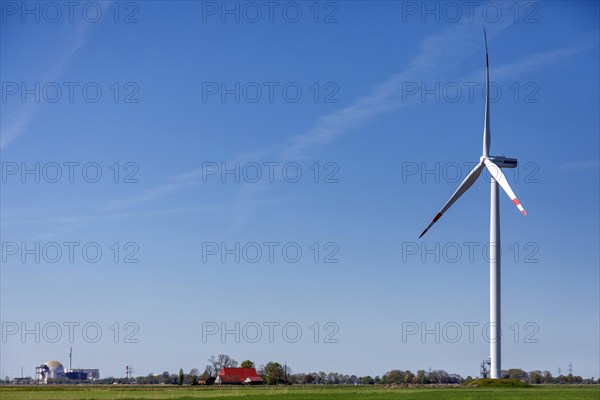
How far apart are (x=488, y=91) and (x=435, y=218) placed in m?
24.3

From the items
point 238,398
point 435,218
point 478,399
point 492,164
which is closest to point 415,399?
point 478,399

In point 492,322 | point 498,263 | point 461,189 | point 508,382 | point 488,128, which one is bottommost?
point 508,382

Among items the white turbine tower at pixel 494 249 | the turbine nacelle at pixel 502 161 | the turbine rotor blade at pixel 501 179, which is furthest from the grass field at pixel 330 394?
the turbine nacelle at pixel 502 161

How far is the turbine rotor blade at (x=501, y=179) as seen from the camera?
112938 millimetres

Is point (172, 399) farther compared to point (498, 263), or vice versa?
point (498, 263)

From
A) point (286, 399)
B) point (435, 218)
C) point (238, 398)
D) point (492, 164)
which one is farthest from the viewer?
point (492, 164)

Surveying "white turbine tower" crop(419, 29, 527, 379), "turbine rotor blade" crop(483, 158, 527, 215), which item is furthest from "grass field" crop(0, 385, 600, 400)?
"turbine rotor blade" crop(483, 158, 527, 215)

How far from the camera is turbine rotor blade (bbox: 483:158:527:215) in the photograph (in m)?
113

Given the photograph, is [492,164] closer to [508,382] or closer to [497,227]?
[497,227]

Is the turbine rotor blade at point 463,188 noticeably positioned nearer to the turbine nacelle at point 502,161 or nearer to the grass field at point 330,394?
the turbine nacelle at point 502,161

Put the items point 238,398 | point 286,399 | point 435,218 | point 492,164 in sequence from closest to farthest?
1. point 286,399
2. point 238,398
3. point 435,218
4. point 492,164

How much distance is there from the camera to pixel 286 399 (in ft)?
259

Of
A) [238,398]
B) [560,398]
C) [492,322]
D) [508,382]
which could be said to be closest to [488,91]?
[492,322]

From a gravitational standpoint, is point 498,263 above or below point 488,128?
below
